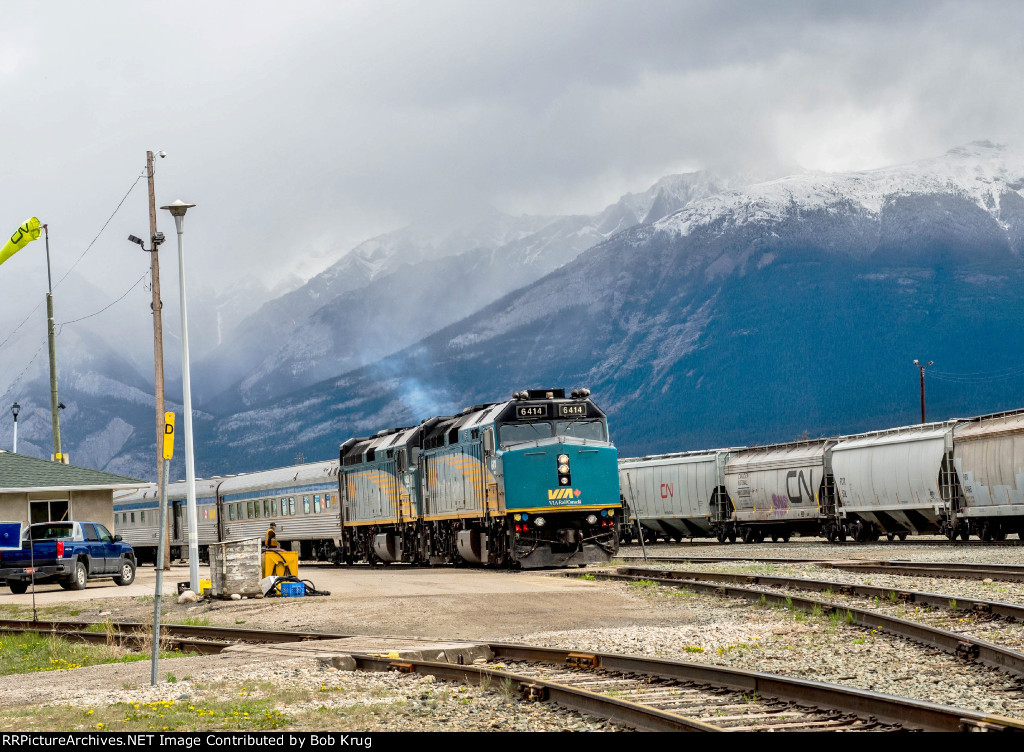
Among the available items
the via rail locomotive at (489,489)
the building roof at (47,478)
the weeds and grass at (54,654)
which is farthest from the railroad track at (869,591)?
the building roof at (47,478)

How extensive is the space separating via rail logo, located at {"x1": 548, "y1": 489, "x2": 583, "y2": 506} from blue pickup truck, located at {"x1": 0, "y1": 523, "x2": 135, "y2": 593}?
13588 mm

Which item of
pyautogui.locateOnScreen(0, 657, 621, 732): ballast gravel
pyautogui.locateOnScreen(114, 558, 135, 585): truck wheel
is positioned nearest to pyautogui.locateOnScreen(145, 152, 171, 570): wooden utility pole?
pyautogui.locateOnScreen(114, 558, 135, 585): truck wheel

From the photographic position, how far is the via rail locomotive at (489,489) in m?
29.7

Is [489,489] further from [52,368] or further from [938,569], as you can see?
[52,368]

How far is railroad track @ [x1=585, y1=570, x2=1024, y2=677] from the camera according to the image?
11.5 meters

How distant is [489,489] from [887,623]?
16.4m

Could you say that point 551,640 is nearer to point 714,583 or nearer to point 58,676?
point 58,676

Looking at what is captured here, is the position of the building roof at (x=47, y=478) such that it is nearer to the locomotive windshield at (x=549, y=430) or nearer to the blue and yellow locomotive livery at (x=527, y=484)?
the blue and yellow locomotive livery at (x=527, y=484)

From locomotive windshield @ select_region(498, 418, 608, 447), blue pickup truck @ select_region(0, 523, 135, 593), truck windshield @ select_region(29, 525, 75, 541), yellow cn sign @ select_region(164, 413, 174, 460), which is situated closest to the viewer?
yellow cn sign @ select_region(164, 413, 174, 460)

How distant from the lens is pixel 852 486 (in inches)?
1731

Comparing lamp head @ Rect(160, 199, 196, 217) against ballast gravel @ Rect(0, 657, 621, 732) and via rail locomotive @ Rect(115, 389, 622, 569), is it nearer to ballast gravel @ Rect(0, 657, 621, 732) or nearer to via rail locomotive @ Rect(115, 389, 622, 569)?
via rail locomotive @ Rect(115, 389, 622, 569)

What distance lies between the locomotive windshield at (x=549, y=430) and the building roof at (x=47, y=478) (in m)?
17.7

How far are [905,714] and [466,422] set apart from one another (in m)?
24.2

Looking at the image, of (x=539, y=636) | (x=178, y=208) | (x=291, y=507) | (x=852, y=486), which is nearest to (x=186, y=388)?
(x=178, y=208)
